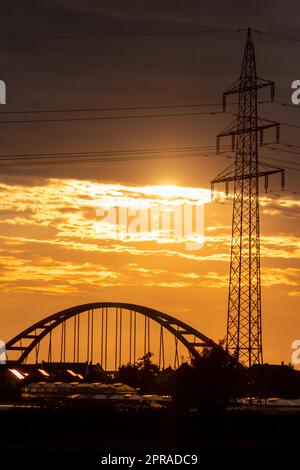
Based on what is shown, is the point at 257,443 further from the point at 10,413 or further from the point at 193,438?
the point at 10,413

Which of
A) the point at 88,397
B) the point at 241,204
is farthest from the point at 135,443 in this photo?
the point at 88,397

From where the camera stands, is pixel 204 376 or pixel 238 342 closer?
pixel 238 342

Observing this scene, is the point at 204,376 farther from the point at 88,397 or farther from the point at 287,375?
the point at 287,375

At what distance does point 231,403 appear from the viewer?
119 metres

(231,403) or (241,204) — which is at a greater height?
(241,204)

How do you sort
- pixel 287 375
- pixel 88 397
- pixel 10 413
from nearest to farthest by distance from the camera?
pixel 10 413 → pixel 88 397 → pixel 287 375

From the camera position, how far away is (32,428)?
289 ft

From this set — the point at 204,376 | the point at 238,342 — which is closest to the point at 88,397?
the point at 204,376

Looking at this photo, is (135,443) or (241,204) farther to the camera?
(241,204)

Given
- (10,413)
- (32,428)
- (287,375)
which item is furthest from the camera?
(287,375)
